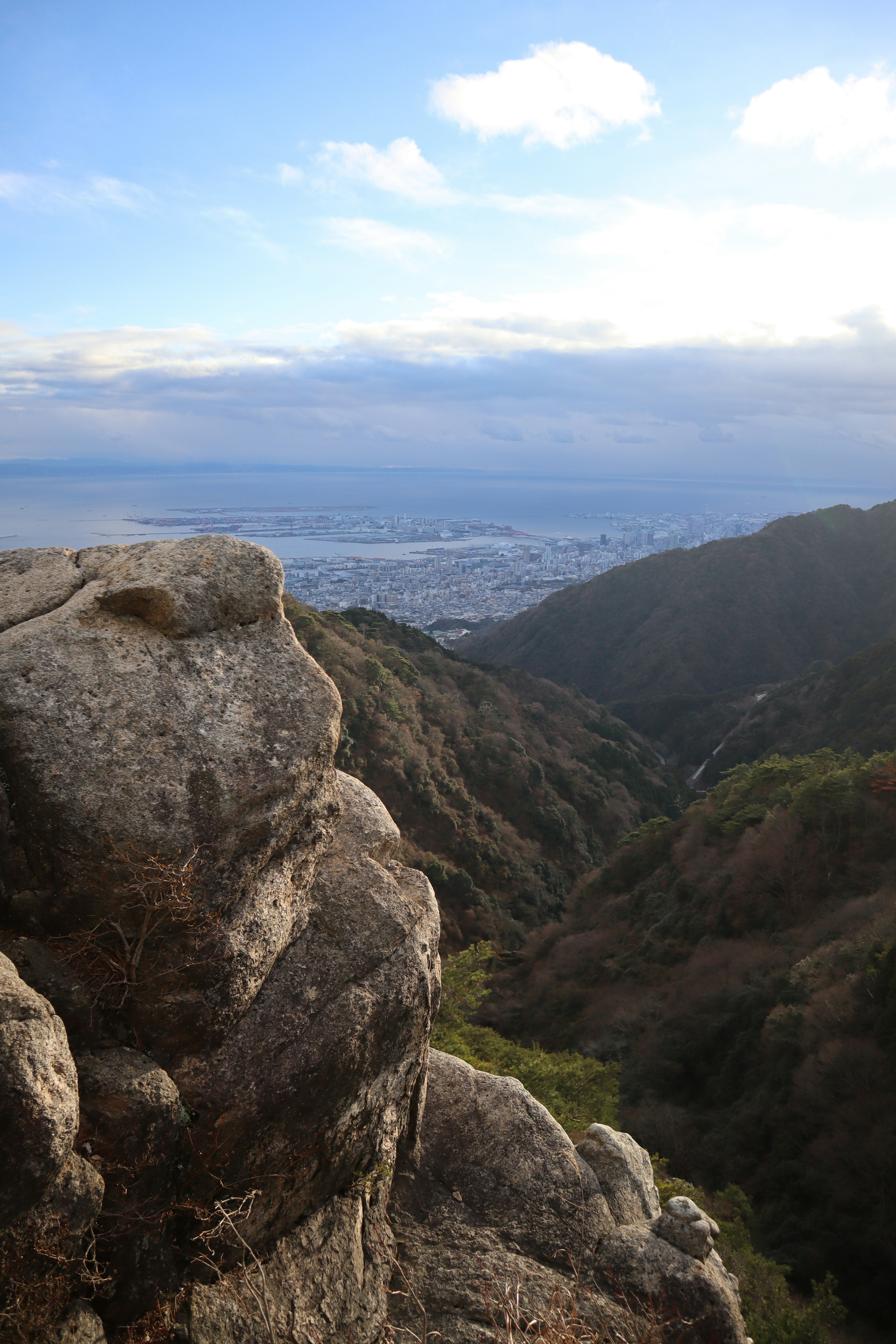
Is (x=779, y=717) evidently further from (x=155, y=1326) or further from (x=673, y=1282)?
(x=155, y=1326)

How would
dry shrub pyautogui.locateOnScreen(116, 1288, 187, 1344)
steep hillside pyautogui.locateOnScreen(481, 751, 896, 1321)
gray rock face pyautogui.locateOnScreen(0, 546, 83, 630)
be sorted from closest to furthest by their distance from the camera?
dry shrub pyautogui.locateOnScreen(116, 1288, 187, 1344) → gray rock face pyautogui.locateOnScreen(0, 546, 83, 630) → steep hillside pyautogui.locateOnScreen(481, 751, 896, 1321)

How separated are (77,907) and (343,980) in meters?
3.24

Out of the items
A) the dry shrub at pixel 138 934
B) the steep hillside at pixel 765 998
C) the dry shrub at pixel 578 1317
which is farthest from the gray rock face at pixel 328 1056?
the steep hillside at pixel 765 998

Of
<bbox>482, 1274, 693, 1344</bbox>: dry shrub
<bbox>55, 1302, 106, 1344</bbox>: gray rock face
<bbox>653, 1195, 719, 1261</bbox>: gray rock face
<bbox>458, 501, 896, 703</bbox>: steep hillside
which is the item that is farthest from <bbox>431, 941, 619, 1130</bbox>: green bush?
<bbox>458, 501, 896, 703</bbox>: steep hillside

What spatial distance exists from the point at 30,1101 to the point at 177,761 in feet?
11.1

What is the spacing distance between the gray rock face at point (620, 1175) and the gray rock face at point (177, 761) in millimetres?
6776

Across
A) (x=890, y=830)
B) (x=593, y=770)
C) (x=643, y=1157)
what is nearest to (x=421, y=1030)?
(x=643, y=1157)

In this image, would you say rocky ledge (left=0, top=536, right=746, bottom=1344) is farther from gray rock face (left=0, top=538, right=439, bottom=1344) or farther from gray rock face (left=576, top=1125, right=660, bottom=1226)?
gray rock face (left=576, top=1125, right=660, bottom=1226)

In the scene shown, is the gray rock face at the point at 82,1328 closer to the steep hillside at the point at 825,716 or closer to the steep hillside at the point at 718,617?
the steep hillside at the point at 825,716

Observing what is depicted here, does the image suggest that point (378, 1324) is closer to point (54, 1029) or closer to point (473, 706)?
point (54, 1029)

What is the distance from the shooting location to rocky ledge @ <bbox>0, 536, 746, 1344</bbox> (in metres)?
6.63

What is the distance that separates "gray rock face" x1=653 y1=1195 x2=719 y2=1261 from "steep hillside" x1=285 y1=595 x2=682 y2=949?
22.0 meters

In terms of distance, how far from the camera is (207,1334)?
23.1 ft

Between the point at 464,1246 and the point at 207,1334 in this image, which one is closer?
the point at 207,1334
